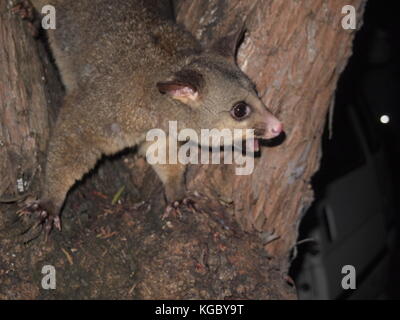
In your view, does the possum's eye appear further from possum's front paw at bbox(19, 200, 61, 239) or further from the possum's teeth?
possum's front paw at bbox(19, 200, 61, 239)

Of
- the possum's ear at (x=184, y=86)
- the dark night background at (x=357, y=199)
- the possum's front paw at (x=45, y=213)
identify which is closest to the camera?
the possum's ear at (x=184, y=86)

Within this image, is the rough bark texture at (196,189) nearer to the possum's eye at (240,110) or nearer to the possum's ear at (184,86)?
the possum's eye at (240,110)

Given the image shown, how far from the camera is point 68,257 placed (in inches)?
135

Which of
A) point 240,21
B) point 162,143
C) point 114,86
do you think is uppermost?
point 240,21

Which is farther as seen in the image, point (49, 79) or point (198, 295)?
point (49, 79)

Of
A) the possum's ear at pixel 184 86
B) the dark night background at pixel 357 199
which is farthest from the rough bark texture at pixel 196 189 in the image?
the dark night background at pixel 357 199

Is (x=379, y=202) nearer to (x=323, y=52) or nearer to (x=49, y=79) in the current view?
(x=323, y=52)

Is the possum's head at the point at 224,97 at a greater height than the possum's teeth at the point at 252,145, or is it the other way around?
the possum's head at the point at 224,97

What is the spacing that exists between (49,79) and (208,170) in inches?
60.4

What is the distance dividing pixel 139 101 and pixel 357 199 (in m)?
4.12

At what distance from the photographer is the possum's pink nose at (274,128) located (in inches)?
145

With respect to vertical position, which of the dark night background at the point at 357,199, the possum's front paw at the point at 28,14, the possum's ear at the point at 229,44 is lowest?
the dark night background at the point at 357,199

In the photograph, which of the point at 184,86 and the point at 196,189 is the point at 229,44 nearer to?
the point at 184,86

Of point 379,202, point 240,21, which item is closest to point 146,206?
point 240,21
